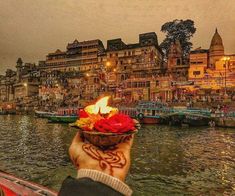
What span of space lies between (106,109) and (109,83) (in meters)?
73.3

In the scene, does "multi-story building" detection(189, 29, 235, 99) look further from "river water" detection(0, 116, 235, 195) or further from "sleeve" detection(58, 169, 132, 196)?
"sleeve" detection(58, 169, 132, 196)

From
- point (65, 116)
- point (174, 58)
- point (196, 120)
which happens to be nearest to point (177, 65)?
point (174, 58)

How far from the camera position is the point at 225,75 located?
180 ft

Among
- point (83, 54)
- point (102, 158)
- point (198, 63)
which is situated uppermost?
point (83, 54)

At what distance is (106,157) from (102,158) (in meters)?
0.05

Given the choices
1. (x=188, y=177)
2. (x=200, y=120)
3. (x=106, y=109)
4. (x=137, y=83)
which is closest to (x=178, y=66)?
(x=137, y=83)

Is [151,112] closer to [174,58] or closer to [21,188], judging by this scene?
[174,58]

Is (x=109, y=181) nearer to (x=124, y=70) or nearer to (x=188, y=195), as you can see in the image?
(x=188, y=195)

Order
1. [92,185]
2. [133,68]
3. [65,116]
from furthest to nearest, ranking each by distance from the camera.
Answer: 1. [133,68]
2. [65,116]
3. [92,185]

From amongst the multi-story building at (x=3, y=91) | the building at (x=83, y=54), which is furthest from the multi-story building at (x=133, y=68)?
the multi-story building at (x=3, y=91)

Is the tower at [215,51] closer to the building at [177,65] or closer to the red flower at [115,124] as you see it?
the building at [177,65]

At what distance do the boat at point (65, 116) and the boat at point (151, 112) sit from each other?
12.6 meters

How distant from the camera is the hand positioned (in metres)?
2.38

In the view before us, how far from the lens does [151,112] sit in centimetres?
4838
